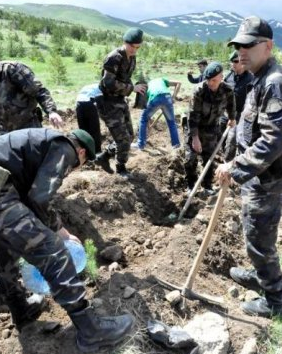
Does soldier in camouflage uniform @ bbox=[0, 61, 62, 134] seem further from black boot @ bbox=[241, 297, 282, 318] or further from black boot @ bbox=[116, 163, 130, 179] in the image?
black boot @ bbox=[241, 297, 282, 318]

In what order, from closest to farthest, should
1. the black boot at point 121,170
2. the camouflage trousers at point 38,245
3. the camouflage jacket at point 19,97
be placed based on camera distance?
1. the camouflage trousers at point 38,245
2. the camouflage jacket at point 19,97
3. the black boot at point 121,170

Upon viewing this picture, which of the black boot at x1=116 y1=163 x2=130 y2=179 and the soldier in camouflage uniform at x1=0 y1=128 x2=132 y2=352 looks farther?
the black boot at x1=116 y1=163 x2=130 y2=179

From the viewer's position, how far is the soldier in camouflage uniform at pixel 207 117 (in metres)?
5.61

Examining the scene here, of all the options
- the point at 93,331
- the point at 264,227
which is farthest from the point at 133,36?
the point at 93,331

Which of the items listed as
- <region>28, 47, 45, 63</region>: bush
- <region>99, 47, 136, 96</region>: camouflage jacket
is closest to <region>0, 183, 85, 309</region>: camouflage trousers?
<region>99, 47, 136, 96</region>: camouflage jacket

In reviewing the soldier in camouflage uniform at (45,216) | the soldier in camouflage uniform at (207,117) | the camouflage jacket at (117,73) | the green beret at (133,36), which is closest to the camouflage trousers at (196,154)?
the soldier in camouflage uniform at (207,117)

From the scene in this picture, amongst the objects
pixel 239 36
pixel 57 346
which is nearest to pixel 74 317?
pixel 57 346

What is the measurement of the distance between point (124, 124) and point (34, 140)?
122 inches

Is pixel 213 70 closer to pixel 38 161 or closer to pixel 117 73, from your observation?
pixel 117 73

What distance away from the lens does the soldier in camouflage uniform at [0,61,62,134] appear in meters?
4.65

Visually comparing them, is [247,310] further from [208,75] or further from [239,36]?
[208,75]

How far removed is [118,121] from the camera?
5.99 metres

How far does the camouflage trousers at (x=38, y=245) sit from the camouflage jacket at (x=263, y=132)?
1.33 metres

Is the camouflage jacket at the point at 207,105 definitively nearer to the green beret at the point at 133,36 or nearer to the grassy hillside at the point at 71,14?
the green beret at the point at 133,36
